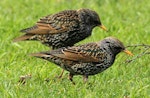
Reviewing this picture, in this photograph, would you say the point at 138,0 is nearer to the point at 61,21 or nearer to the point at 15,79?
the point at 61,21

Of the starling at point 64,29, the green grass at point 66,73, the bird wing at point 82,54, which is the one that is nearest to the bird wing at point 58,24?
the starling at point 64,29

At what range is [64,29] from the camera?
11273mm

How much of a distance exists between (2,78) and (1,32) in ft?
10.2

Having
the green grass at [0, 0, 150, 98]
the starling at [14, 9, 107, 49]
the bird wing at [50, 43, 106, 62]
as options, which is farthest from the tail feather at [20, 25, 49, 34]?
the bird wing at [50, 43, 106, 62]

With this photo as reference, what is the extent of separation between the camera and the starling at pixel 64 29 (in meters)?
11.3

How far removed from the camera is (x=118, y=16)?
1473cm

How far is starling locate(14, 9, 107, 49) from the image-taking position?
1127 cm

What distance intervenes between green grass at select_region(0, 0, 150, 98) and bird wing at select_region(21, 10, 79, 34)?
1.65 feet

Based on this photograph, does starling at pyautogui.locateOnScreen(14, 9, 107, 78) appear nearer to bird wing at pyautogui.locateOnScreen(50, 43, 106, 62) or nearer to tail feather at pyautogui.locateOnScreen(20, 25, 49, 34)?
tail feather at pyautogui.locateOnScreen(20, 25, 49, 34)

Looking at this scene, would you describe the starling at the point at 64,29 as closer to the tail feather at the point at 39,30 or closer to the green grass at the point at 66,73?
the tail feather at the point at 39,30

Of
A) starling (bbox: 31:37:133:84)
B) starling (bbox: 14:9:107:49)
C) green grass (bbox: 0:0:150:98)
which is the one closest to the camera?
green grass (bbox: 0:0:150:98)

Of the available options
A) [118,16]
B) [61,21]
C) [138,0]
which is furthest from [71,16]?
[138,0]

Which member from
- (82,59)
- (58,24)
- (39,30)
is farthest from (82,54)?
(39,30)

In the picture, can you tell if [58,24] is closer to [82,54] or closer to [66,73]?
[66,73]
